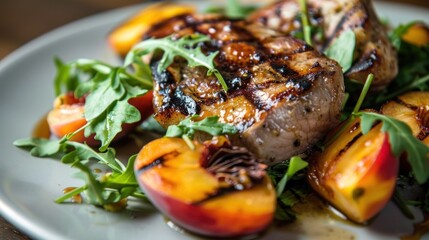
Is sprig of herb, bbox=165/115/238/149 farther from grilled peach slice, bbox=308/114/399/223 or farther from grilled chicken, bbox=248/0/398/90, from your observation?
grilled chicken, bbox=248/0/398/90

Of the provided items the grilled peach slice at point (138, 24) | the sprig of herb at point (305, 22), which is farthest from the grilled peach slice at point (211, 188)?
the grilled peach slice at point (138, 24)

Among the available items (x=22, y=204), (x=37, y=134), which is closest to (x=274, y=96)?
(x=22, y=204)

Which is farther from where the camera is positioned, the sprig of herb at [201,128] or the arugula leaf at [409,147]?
the sprig of herb at [201,128]

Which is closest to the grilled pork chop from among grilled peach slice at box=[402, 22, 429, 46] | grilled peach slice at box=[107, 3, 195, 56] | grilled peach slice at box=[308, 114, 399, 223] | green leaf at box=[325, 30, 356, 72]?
grilled peach slice at box=[308, 114, 399, 223]

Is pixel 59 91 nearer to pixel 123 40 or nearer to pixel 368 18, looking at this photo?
pixel 123 40

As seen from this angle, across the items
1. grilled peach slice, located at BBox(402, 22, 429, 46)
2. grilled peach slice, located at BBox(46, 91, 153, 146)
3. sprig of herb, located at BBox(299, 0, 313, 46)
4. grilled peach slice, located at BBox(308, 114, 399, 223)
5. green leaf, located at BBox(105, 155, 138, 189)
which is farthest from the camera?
grilled peach slice, located at BBox(402, 22, 429, 46)

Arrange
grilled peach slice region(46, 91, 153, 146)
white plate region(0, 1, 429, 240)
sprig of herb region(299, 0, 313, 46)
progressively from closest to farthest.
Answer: white plate region(0, 1, 429, 240) → grilled peach slice region(46, 91, 153, 146) → sprig of herb region(299, 0, 313, 46)

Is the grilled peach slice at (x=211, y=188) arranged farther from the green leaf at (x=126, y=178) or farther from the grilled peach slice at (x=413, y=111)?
the grilled peach slice at (x=413, y=111)
